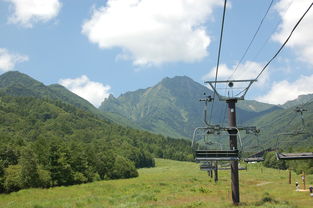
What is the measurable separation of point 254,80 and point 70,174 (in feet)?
220

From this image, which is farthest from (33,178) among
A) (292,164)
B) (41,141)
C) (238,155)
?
(292,164)

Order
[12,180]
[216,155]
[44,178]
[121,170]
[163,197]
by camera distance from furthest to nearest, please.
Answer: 1. [121,170]
2. [44,178]
3. [12,180]
4. [163,197]
5. [216,155]

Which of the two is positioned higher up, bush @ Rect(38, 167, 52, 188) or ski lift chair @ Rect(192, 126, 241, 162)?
ski lift chair @ Rect(192, 126, 241, 162)

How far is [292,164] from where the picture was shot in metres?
148

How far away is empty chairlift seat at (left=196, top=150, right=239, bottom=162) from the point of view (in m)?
28.2

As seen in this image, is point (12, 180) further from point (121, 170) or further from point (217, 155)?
point (217, 155)

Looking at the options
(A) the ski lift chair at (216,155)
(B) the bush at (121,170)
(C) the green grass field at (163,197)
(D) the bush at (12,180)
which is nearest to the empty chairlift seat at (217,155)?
(A) the ski lift chair at (216,155)

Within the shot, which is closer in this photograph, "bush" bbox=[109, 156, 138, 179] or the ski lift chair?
the ski lift chair

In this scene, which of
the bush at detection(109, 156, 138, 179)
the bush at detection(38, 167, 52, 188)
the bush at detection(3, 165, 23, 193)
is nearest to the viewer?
the bush at detection(3, 165, 23, 193)

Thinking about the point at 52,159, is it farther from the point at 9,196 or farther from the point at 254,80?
the point at 254,80

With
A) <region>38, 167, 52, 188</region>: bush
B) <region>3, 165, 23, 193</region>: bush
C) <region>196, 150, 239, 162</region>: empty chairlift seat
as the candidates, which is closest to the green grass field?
<region>3, 165, 23, 193</region>: bush

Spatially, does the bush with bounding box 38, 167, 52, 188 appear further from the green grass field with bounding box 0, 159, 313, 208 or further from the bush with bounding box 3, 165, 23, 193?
the green grass field with bounding box 0, 159, 313, 208

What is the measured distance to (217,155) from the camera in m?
29.0

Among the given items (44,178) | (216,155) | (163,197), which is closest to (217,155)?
(216,155)
